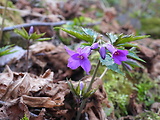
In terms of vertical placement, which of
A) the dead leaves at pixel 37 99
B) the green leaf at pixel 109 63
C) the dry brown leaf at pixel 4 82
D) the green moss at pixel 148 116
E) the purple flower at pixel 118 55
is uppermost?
the purple flower at pixel 118 55

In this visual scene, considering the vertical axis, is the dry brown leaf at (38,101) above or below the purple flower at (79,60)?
below

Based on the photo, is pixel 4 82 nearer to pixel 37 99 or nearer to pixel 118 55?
pixel 37 99

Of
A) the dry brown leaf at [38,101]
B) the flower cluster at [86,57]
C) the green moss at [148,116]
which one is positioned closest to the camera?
the flower cluster at [86,57]

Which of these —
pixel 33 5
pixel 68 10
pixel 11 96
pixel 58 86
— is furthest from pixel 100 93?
pixel 68 10

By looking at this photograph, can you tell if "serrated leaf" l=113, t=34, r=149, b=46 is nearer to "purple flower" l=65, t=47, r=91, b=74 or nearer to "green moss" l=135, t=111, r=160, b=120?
"purple flower" l=65, t=47, r=91, b=74

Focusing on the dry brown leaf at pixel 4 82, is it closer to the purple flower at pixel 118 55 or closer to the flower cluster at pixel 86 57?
the flower cluster at pixel 86 57

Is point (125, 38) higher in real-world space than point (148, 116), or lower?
higher

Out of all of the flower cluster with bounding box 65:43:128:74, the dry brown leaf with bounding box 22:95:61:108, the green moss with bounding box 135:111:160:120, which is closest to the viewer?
the flower cluster with bounding box 65:43:128:74

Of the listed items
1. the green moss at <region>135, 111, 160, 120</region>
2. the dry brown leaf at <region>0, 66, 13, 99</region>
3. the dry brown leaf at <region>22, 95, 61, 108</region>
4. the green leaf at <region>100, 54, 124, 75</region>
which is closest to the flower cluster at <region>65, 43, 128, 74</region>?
the green leaf at <region>100, 54, 124, 75</region>

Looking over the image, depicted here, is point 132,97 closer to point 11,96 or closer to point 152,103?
point 152,103

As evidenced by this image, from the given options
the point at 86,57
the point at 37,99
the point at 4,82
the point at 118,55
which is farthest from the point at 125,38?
the point at 4,82

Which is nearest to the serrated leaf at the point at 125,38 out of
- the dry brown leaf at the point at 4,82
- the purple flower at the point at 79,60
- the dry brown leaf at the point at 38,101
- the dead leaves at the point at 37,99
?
the purple flower at the point at 79,60
